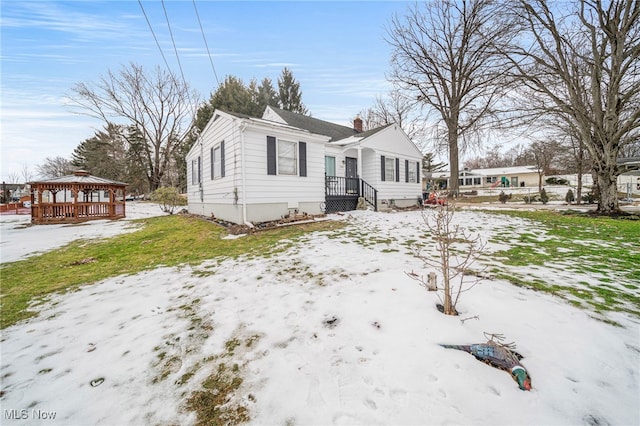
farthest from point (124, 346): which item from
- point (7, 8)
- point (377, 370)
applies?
point (7, 8)

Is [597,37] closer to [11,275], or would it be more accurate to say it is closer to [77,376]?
[77,376]

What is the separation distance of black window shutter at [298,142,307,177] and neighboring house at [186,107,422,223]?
37mm

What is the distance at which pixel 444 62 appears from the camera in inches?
659

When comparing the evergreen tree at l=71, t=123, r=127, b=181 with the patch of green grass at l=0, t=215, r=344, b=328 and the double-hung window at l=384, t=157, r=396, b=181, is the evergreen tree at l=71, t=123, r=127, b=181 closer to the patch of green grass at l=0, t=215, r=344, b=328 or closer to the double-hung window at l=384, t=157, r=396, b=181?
the patch of green grass at l=0, t=215, r=344, b=328

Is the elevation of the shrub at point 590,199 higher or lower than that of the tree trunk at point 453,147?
lower

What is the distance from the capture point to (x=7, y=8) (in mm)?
6566

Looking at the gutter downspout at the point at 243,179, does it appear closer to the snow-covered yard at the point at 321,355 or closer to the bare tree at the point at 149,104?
the snow-covered yard at the point at 321,355

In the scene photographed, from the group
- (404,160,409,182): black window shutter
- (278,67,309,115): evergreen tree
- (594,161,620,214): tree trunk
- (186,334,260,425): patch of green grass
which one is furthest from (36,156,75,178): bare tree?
(594,161,620,214): tree trunk

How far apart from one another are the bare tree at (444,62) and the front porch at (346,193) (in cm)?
617

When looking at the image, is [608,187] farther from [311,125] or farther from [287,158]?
[311,125]

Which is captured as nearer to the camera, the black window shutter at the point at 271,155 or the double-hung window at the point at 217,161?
the black window shutter at the point at 271,155

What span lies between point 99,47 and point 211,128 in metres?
8.28

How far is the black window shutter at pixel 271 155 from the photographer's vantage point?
844 cm

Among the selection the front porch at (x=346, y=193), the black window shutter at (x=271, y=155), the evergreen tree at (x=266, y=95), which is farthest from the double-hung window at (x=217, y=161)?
the evergreen tree at (x=266, y=95)
